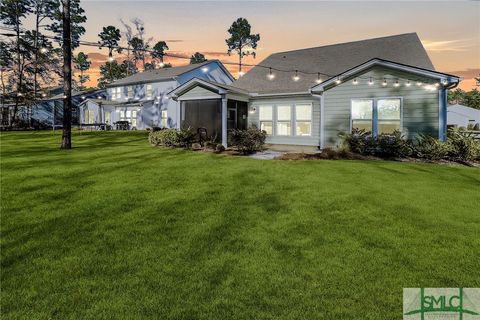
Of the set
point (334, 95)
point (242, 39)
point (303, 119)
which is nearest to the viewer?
point (334, 95)

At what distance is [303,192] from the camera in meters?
6.64

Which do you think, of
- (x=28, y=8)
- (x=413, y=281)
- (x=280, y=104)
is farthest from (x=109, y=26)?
(x=413, y=281)

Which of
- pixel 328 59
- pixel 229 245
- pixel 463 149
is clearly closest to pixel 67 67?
pixel 229 245

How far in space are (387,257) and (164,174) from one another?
6382 millimetres

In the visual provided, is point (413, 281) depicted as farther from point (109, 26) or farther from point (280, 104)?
point (109, 26)

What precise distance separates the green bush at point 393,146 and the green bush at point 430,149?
1.17 ft

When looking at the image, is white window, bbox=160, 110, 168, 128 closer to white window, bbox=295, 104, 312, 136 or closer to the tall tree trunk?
the tall tree trunk

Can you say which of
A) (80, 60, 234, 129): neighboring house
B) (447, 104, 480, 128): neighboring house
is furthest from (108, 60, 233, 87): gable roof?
(447, 104, 480, 128): neighboring house

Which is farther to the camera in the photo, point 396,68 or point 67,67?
point 67,67

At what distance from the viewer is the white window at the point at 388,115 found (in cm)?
1271

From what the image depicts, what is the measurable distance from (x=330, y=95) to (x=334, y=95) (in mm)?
199

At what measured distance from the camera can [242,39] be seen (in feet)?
149

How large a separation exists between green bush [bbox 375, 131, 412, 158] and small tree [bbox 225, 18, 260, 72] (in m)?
37.2

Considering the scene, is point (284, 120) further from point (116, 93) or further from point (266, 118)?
point (116, 93)
